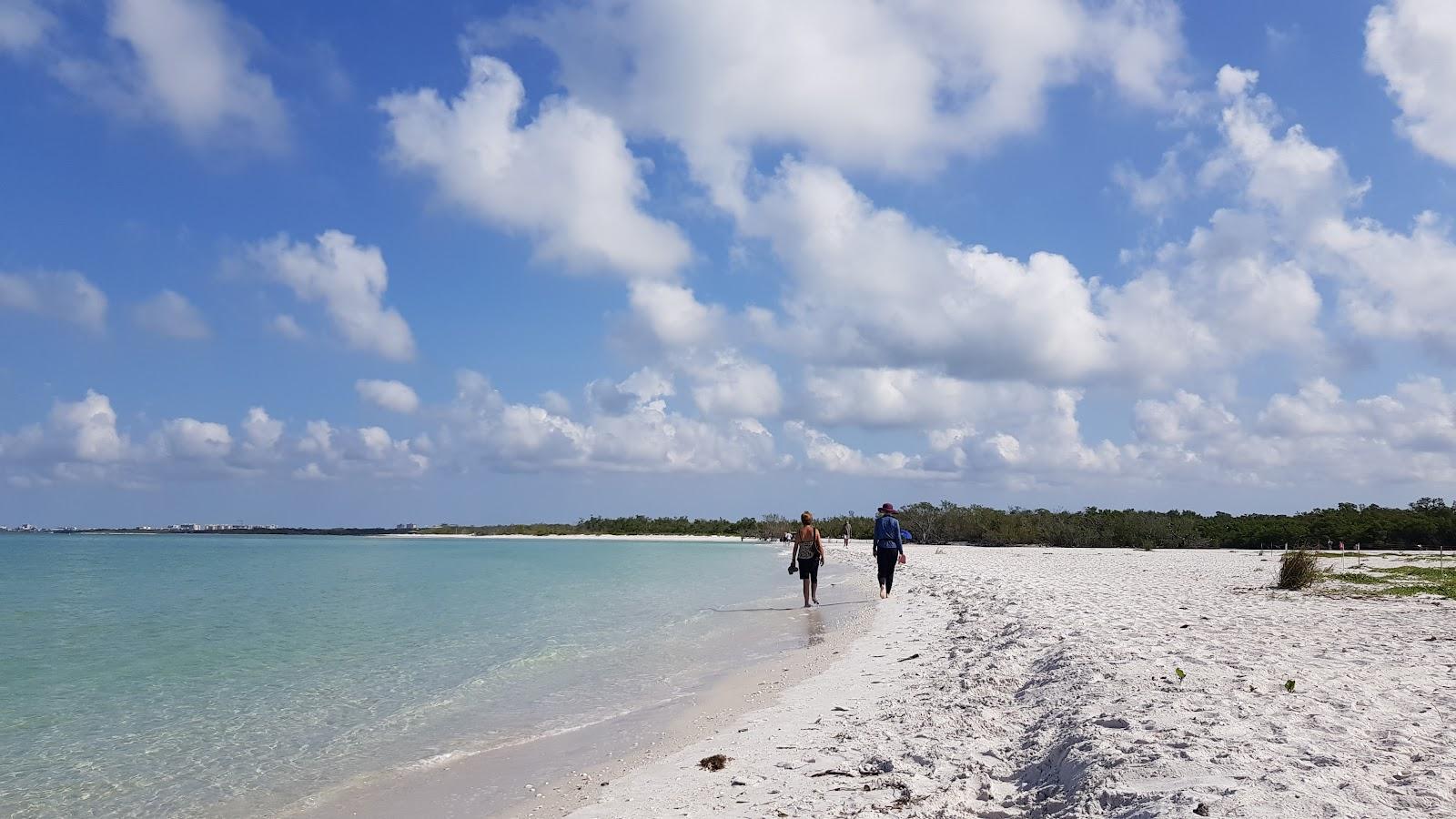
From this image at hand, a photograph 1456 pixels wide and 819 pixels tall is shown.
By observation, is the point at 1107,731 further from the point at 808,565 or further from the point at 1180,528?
the point at 1180,528

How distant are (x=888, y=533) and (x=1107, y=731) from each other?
12.9 meters

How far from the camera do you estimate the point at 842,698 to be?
8789mm

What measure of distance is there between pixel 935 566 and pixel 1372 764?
2797 centimetres

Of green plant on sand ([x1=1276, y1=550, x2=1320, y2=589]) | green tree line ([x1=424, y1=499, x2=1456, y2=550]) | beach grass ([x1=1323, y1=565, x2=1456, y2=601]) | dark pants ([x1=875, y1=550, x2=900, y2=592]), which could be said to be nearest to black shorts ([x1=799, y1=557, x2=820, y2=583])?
dark pants ([x1=875, y1=550, x2=900, y2=592])

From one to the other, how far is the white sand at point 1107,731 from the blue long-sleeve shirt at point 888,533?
669 cm

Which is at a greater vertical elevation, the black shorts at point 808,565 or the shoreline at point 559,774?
the black shorts at point 808,565

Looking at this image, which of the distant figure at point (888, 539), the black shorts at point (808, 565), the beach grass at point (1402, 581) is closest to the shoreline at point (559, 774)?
the black shorts at point (808, 565)

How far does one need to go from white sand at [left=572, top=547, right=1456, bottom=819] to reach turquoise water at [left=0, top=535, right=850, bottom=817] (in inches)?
118

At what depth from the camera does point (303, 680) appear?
39.9ft

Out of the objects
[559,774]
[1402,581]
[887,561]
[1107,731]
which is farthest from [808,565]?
[1402,581]

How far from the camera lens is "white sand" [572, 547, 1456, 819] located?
15.0ft

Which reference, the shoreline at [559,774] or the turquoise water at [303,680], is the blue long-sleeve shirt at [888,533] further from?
the shoreline at [559,774]

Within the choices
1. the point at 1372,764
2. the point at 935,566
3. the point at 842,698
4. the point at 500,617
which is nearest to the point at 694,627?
the point at 500,617

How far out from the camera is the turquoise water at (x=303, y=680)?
25.3ft
